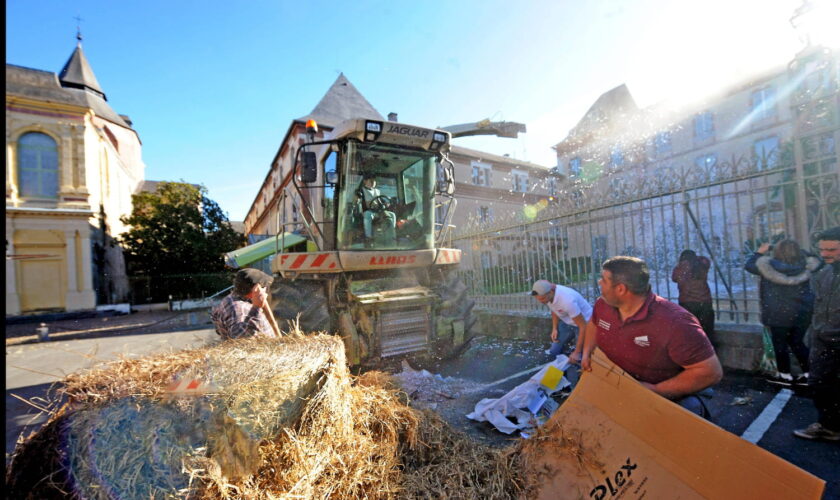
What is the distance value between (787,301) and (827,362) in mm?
1167

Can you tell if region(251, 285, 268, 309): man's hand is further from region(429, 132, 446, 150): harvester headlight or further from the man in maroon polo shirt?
region(429, 132, 446, 150): harvester headlight

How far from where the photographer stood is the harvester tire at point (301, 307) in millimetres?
4551

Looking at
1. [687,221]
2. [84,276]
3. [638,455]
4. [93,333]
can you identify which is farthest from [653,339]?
[84,276]

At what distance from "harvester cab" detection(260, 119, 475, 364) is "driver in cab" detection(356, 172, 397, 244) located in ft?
0.05

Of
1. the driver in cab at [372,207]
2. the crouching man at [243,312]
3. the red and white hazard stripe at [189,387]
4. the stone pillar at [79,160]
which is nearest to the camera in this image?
the red and white hazard stripe at [189,387]

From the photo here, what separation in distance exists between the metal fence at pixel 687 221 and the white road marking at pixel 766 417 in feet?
3.45

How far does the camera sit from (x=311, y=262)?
4.73 m

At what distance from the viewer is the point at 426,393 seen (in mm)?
4117

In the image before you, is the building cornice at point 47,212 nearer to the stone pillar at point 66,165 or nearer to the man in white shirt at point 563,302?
the stone pillar at point 66,165

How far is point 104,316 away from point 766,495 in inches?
857

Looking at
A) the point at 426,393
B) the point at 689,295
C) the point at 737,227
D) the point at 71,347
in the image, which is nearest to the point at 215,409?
the point at 426,393

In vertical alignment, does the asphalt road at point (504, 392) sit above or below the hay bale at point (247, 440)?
below

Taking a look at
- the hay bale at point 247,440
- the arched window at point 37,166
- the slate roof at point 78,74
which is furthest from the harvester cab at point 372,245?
the slate roof at point 78,74

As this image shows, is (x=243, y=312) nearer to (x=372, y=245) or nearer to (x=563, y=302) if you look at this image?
(x=372, y=245)
